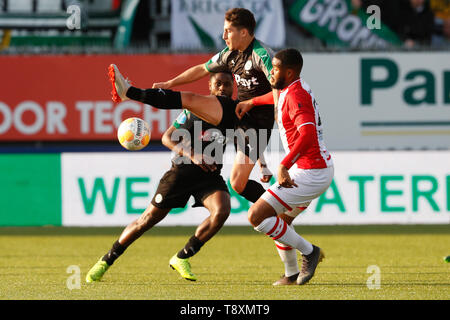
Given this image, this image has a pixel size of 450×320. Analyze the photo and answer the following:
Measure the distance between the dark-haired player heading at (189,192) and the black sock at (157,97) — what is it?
0.76 meters

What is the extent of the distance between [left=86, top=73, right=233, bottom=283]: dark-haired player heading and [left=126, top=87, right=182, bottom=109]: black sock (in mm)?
759

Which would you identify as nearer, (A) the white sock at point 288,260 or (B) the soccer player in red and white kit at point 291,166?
(B) the soccer player in red and white kit at point 291,166

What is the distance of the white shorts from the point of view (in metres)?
8.05

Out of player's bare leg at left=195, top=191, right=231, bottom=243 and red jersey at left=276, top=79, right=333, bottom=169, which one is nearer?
red jersey at left=276, top=79, right=333, bottom=169

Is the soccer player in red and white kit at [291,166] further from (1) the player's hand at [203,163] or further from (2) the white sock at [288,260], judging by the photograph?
(1) the player's hand at [203,163]

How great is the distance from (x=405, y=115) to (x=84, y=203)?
6.08 meters

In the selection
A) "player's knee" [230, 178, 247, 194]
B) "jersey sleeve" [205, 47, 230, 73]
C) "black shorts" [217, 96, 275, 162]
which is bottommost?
"player's knee" [230, 178, 247, 194]

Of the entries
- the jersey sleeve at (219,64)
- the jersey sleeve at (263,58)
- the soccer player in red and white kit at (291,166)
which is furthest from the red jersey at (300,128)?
the jersey sleeve at (219,64)

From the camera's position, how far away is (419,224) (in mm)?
15867

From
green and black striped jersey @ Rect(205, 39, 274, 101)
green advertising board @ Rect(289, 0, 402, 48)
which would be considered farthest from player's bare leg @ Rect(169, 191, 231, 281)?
green advertising board @ Rect(289, 0, 402, 48)

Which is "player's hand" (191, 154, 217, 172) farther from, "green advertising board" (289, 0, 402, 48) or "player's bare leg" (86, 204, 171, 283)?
"green advertising board" (289, 0, 402, 48)

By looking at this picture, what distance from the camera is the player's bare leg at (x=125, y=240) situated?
8.70 meters
